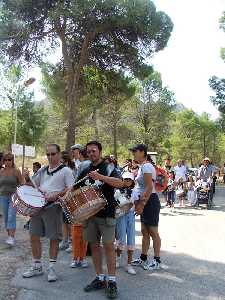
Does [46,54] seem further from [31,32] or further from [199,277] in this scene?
[199,277]

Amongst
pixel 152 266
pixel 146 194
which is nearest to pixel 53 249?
pixel 146 194

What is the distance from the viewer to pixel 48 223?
6613 millimetres

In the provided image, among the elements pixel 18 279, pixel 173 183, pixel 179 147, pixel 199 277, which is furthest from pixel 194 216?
pixel 179 147

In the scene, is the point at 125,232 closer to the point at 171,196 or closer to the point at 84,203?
the point at 84,203

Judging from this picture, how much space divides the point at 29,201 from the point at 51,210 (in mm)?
346

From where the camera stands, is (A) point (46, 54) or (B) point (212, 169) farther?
(A) point (46, 54)

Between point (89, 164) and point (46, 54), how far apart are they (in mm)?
19243

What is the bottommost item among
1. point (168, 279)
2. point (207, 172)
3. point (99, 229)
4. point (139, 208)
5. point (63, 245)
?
point (168, 279)

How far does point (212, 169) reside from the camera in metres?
18.1

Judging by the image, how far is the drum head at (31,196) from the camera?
21.1 feet

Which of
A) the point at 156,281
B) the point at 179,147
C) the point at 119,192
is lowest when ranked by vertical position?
the point at 156,281

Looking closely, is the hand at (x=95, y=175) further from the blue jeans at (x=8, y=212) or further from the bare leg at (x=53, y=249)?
the blue jeans at (x=8, y=212)

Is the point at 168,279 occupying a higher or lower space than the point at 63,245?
lower

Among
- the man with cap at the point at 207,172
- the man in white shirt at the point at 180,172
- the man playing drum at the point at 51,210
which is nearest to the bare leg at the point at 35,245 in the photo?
the man playing drum at the point at 51,210
